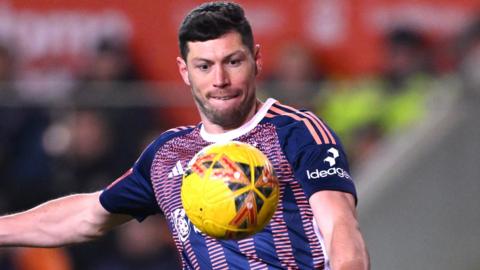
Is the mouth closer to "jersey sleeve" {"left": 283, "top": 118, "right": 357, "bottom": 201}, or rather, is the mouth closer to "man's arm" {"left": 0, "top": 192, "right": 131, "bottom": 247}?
"jersey sleeve" {"left": 283, "top": 118, "right": 357, "bottom": 201}

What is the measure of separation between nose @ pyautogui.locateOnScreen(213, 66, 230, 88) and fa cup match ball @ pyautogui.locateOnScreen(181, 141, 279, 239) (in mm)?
534

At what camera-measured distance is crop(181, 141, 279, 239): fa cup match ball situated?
551 centimetres

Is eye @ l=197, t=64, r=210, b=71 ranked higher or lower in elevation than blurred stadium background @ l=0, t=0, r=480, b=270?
higher

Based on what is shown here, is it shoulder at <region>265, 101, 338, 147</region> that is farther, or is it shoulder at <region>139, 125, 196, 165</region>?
shoulder at <region>139, 125, 196, 165</region>

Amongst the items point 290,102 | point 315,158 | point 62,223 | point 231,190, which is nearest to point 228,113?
point 315,158

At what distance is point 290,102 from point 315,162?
571 cm

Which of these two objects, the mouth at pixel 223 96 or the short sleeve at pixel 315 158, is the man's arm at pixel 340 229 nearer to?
the short sleeve at pixel 315 158

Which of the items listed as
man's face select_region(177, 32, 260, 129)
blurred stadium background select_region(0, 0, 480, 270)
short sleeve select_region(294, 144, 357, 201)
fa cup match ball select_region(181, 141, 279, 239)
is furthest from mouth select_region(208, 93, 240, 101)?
blurred stadium background select_region(0, 0, 480, 270)

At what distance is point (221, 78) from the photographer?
20.0 ft

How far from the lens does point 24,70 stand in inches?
549

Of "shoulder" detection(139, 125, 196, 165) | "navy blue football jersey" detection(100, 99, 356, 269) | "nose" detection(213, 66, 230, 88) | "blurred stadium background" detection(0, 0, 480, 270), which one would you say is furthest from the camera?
"blurred stadium background" detection(0, 0, 480, 270)

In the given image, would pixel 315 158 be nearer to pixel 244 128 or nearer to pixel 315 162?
pixel 315 162

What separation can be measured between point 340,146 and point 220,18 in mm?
805

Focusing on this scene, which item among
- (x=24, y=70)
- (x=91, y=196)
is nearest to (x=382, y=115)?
(x=24, y=70)
